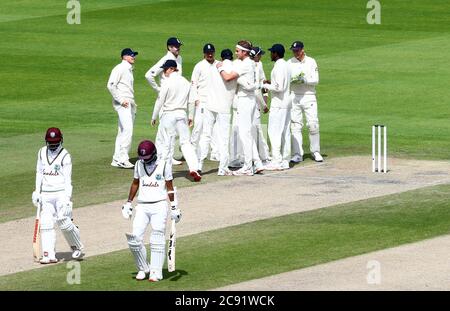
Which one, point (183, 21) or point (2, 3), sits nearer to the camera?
point (183, 21)

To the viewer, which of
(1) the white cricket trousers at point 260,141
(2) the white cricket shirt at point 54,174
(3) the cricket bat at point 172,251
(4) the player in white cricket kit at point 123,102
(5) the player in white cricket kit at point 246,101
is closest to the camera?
(3) the cricket bat at point 172,251

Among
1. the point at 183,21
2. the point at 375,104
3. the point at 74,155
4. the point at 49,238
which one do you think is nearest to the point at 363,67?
the point at 375,104

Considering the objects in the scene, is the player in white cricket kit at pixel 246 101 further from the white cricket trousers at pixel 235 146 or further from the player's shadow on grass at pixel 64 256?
the player's shadow on grass at pixel 64 256

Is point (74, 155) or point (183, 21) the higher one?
point (183, 21)

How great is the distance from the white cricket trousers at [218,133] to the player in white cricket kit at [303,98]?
1.67 m

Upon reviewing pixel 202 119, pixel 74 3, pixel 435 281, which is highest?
pixel 74 3

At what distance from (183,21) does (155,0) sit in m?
5.55

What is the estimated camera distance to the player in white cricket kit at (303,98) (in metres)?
28.5

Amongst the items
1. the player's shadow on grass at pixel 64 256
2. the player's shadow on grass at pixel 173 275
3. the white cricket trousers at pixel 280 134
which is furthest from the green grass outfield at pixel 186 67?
the player's shadow on grass at pixel 173 275

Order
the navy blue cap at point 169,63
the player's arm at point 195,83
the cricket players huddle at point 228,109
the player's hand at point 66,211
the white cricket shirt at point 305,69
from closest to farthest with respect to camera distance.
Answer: the player's hand at point 66,211 → the navy blue cap at point 169,63 → the cricket players huddle at point 228,109 → the white cricket shirt at point 305,69 → the player's arm at point 195,83

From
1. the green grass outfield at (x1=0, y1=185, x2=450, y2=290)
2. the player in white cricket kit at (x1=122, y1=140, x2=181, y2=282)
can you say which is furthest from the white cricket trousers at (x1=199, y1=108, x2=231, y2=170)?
the player in white cricket kit at (x1=122, y1=140, x2=181, y2=282)

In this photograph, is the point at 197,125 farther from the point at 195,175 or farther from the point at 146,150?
the point at 146,150

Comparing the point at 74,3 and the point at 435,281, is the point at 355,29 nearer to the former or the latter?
the point at 74,3

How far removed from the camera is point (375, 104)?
35438 millimetres
